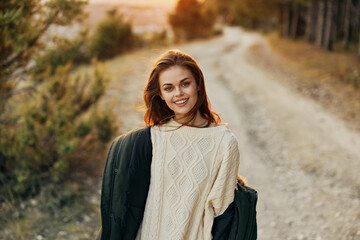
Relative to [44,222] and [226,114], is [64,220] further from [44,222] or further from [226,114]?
[226,114]

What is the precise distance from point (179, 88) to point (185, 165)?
0.48 meters

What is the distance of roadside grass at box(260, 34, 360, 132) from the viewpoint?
846 centimetres

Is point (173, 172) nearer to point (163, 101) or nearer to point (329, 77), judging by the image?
point (163, 101)

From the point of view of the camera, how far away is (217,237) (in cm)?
193

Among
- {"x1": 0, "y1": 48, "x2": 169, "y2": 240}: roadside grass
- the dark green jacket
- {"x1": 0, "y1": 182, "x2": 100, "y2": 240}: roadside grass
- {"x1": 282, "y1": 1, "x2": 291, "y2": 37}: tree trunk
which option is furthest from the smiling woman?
{"x1": 282, "y1": 1, "x2": 291, "y2": 37}: tree trunk

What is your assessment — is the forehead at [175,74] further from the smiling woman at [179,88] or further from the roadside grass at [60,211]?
the roadside grass at [60,211]

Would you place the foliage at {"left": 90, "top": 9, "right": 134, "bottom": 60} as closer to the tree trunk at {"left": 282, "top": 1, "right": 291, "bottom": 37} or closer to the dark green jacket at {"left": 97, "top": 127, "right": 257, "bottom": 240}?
the tree trunk at {"left": 282, "top": 1, "right": 291, "bottom": 37}

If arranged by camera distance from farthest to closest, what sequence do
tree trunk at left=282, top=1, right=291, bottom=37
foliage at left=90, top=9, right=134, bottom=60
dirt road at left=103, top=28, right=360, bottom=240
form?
tree trunk at left=282, top=1, right=291, bottom=37 → foliage at left=90, top=9, right=134, bottom=60 → dirt road at left=103, top=28, right=360, bottom=240

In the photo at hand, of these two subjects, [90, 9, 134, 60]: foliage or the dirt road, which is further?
[90, 9, 134, 60]: foliage

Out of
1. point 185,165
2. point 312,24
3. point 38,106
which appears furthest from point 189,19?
point 185,165

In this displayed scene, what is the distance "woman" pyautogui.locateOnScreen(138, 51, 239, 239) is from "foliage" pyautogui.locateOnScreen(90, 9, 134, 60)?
2030 cm

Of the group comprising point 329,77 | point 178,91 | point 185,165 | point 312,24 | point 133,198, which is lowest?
point 329,77

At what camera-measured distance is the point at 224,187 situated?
1885mm

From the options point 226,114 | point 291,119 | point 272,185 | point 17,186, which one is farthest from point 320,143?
point 17,186
